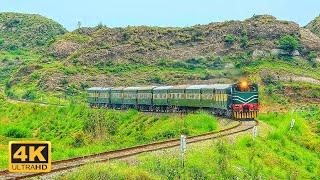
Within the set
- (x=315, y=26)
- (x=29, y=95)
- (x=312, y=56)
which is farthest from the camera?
(x=315, y=26)

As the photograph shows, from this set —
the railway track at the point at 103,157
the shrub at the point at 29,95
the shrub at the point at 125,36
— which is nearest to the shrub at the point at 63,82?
the shrub at the point at 29,95

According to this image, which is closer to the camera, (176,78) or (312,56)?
(176,78)

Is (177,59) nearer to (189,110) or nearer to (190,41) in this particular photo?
(190,41)

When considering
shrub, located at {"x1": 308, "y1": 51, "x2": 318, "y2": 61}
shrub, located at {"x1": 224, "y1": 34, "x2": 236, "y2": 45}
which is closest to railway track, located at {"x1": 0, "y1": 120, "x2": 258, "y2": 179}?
shrub, located at {"x1": 308, "y1": 51, "x2": 318, "y2": 61}

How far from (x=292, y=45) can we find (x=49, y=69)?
41814 millimetres

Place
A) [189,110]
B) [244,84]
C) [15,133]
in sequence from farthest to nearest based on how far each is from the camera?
[189,110]
[15,133]
[244,84]

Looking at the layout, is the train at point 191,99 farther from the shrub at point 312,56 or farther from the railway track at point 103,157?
the shrub at point 312,56

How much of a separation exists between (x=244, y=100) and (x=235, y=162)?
20.5 metres

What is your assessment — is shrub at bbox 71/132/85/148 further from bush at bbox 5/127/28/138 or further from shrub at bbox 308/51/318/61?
shrub at bbox 308/51/318/61

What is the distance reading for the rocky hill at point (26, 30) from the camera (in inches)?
6393

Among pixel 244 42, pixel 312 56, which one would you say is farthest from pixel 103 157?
Result: pixel 244 42

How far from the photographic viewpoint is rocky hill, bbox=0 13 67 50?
533 ft

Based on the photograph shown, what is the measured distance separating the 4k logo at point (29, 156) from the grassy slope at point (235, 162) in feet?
17.9

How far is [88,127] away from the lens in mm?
38938
